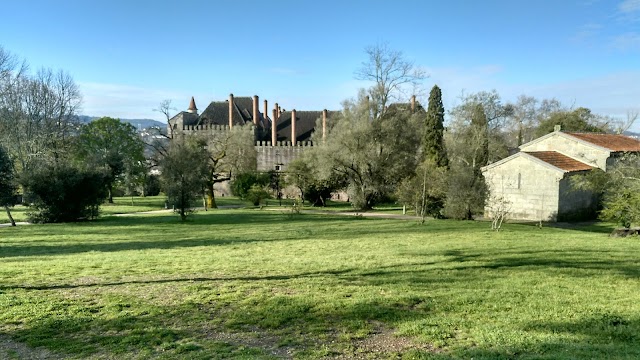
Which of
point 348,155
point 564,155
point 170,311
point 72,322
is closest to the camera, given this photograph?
point 72,322

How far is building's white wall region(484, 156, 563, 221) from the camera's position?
1134 inches

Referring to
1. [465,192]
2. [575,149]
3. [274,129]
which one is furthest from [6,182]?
[274,129]

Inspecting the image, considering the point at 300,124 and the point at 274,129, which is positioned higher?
the point at 300,124

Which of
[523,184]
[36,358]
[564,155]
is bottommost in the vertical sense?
[36,358]

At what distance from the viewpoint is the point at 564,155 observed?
107 ft

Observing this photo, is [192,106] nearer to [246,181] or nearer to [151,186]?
[151,186]

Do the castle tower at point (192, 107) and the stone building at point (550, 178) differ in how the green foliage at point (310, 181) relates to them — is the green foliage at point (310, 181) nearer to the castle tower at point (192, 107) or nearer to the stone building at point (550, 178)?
the stone building at point (550, 178)

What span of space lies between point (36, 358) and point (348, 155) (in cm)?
3231

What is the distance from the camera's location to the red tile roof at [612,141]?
106 ft

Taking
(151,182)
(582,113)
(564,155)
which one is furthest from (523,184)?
(151,182)

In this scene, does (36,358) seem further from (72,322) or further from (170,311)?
(170,311)

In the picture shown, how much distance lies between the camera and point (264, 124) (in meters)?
65.4

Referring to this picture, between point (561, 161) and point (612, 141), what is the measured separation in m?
6.86

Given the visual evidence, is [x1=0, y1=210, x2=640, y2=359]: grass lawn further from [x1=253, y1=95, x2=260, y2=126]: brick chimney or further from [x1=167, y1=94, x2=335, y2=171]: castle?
[x1=253, y1=95, x2=260, y2=126]: brick chimney
